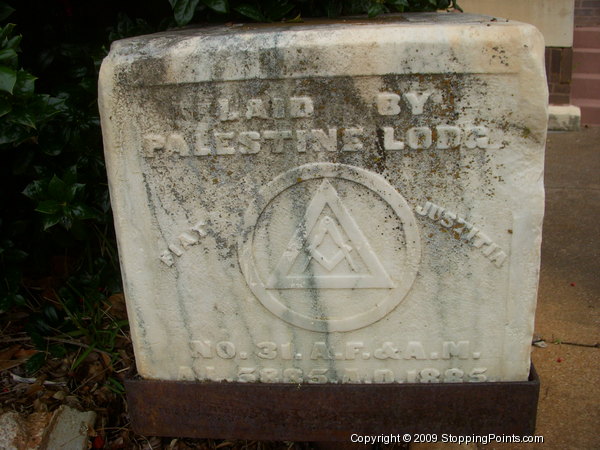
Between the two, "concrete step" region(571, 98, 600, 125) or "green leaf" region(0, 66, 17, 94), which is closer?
"green leaf" region(0, 66, 17, 94)

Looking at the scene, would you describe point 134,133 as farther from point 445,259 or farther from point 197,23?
point 445,259

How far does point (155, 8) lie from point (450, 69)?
57.2 inches

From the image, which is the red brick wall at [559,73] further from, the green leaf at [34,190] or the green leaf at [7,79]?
the green leaf at [7,79]

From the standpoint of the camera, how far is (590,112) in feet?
15.9

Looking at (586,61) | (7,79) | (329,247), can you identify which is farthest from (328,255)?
(586,61)

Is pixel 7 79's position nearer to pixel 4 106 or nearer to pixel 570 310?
pixel 4 106

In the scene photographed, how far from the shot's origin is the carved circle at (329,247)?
1.61 meters

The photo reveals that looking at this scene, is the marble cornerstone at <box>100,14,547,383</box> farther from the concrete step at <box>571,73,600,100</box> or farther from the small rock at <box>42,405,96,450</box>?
the concrete step at <box>571,73,600,100</box>

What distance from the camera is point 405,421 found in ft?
5.93

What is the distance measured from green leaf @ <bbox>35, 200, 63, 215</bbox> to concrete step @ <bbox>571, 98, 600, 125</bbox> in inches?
161

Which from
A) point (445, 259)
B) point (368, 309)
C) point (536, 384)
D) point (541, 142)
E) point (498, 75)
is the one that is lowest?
point (536, 384)

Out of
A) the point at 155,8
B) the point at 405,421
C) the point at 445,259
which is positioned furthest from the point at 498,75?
the point at 155,8

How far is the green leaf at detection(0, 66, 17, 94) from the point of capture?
1.69 meters

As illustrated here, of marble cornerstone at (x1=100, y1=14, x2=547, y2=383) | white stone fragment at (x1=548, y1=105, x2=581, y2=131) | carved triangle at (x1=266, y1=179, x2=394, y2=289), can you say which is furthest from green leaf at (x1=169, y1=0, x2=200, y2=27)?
white stone fragment at (x1=548, y1=105, x2=581, y2=131)
